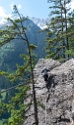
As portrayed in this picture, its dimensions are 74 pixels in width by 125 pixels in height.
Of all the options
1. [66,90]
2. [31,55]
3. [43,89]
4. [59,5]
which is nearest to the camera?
[66,90]

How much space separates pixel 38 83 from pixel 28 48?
4141 mm

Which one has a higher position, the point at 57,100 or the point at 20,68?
the point at 20,68

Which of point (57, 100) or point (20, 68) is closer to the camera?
point (57, 100)

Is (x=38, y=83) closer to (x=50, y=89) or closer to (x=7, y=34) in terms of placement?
(x=50, y=89)

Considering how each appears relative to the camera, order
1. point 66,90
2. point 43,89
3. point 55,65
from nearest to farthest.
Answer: point 66,90 < point 43,89 < point 55,65

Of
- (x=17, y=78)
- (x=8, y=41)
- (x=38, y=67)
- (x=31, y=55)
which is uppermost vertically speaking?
(x=8, y=41)

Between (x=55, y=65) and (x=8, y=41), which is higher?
(x=8, y=41)

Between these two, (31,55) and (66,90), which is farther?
(31,55)

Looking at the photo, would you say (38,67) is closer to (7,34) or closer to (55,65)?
(55,65)

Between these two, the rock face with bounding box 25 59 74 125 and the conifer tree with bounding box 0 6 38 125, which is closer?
the rock face with bounding box 25 59 74 125

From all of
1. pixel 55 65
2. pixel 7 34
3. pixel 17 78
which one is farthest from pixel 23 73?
pixel 55 65

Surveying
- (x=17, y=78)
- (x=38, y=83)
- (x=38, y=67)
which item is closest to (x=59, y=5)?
(x=38, y=67)

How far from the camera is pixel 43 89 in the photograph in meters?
21.9

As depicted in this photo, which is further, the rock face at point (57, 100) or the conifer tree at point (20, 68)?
the conifer tree at point (20, 68)
